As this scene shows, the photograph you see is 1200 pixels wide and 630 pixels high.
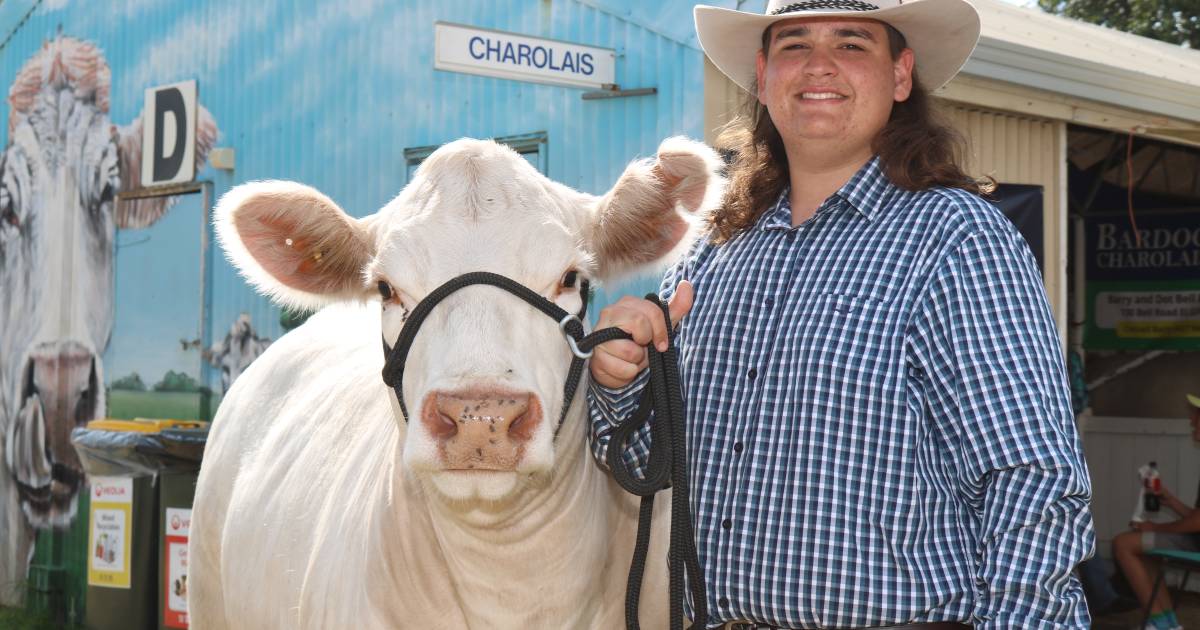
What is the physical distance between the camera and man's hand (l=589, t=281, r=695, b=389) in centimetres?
248

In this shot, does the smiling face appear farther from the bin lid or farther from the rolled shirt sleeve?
the bin lid

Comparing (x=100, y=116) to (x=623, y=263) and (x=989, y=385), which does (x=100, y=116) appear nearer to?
(x=623, y=263)

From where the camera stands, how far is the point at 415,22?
7133 mm

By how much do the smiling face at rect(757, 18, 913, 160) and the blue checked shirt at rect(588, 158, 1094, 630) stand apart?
0.12 metres

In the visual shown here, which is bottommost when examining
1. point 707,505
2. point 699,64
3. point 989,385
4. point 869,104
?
point 707,505

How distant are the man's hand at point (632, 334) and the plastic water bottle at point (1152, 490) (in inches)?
235

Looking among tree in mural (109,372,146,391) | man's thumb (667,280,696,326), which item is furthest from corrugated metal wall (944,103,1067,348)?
tree in mural (109,372,146,391)

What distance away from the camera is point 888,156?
2447 millimetres

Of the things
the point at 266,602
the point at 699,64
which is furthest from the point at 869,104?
the point at 699,64

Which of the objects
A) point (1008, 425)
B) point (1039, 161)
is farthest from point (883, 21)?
point (1039, 161)

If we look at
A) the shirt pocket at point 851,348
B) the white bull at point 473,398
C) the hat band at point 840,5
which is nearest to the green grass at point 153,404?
the white bull at point 473,398

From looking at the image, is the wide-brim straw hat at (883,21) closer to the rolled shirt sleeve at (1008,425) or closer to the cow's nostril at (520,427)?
the rolled shirt sleeve at (1008,425)

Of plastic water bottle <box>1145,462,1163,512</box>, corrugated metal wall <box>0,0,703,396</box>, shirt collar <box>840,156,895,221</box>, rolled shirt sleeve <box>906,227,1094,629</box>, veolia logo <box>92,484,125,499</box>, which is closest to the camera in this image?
rolled shirt sleeve <box>906,227,1094,629</box>

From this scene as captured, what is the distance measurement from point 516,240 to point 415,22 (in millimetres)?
4979
